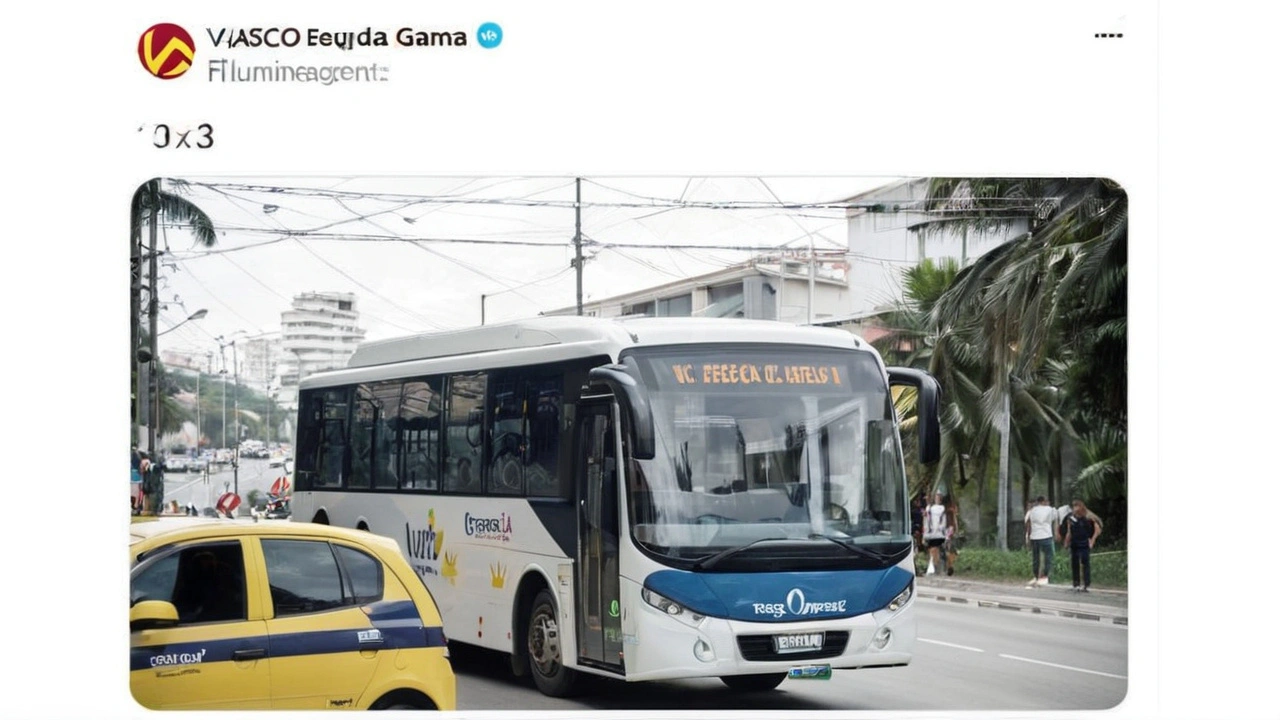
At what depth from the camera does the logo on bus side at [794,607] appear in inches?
375

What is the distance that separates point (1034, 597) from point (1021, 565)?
235mm

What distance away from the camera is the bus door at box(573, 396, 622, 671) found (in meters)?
9.91

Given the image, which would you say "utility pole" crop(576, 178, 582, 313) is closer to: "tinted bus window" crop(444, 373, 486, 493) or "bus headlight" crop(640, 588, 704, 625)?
"tinted bus window" crop(444, 373, 486, 493)

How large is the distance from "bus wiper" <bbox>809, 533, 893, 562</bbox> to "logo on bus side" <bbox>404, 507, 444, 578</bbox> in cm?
274

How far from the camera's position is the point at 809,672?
31.4ft

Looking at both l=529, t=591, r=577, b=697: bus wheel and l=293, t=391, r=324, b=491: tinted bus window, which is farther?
l=293, t=391, r=324, b=491: tinted bus window

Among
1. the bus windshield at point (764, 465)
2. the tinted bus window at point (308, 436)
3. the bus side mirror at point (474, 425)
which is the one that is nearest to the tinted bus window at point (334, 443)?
the tinted bus window at point (308, 436)

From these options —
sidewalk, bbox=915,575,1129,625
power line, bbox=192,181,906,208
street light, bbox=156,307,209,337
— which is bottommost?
sidewalk, bbox=915,575,1129,625

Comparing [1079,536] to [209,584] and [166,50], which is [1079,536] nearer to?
[209,584]

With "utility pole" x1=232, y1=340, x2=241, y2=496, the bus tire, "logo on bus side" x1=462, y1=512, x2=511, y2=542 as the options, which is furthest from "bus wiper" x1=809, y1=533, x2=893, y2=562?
"utility pole" x1=232, y1=340, x2=241, y2=496

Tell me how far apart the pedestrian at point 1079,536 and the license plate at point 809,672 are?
1746 mm
